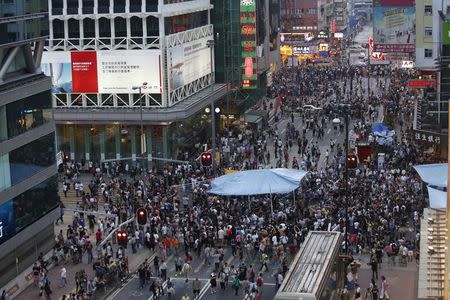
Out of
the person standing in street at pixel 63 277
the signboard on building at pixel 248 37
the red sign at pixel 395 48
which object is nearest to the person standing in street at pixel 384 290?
the person standing in street at pixel 63 277

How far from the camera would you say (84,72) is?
225 ft

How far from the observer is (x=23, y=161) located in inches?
1697

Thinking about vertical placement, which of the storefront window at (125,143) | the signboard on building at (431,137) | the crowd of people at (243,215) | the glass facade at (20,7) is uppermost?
the glass facade at (20,7)

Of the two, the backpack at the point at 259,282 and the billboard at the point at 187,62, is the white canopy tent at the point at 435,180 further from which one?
the billboard at the point at 187,62

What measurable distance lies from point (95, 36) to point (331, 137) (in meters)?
20.6

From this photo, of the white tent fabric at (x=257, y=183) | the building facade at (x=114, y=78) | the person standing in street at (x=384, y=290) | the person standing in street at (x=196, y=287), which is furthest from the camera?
the building facade at (x=114, y=78)

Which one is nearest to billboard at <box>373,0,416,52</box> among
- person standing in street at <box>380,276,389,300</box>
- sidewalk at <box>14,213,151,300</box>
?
sidewalk at <box>14,213,151,300</box>

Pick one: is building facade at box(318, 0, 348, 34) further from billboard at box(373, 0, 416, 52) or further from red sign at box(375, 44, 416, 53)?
red sign at box(375, 44, 416, 53)

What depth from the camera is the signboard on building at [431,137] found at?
57.1 metres

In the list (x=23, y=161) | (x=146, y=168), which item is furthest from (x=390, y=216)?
(x=146, y=168)

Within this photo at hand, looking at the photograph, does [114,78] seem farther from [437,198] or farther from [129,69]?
[437,198]

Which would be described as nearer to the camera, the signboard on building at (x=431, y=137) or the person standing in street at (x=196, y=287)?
the person standing in street at (x=196, y=287)

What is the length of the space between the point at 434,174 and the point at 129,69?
27278mm

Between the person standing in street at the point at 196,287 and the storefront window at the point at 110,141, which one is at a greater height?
the storefront window at the point at 110,141
